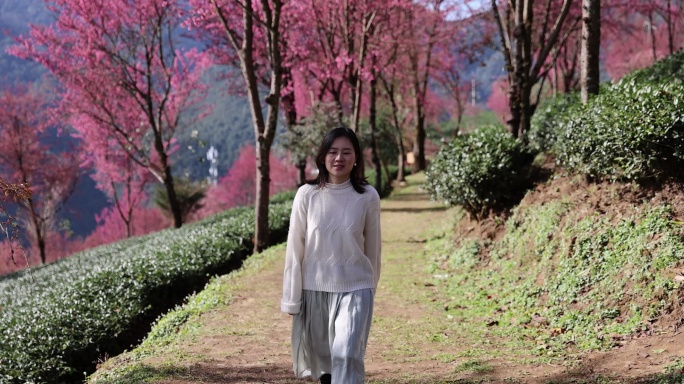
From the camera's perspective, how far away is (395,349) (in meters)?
5.66

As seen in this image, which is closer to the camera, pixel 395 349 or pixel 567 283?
pixel 395 349

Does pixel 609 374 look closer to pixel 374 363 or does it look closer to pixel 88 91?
pixel 374 363

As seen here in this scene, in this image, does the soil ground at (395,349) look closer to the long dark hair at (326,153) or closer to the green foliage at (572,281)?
the green foliage at (572,281)

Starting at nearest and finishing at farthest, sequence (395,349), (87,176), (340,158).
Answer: (340,158) → (395,349) → (87,176)

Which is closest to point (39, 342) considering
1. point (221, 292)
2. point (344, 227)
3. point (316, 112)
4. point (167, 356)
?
point (167, 356)

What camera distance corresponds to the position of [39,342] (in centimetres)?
654

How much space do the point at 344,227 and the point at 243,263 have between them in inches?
323

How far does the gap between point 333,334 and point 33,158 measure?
24.1 meters

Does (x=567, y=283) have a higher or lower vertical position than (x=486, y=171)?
lower

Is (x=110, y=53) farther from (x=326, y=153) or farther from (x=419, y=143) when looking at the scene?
(x=326, y=153)

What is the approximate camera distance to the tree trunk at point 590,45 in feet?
26.7

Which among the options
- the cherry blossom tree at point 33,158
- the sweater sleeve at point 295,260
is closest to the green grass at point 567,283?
the sweater sleeve at point 295,260

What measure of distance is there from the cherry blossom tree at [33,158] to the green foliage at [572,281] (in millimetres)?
18717

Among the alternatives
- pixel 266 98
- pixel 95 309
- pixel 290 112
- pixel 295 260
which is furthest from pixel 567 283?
pixel 290 112
